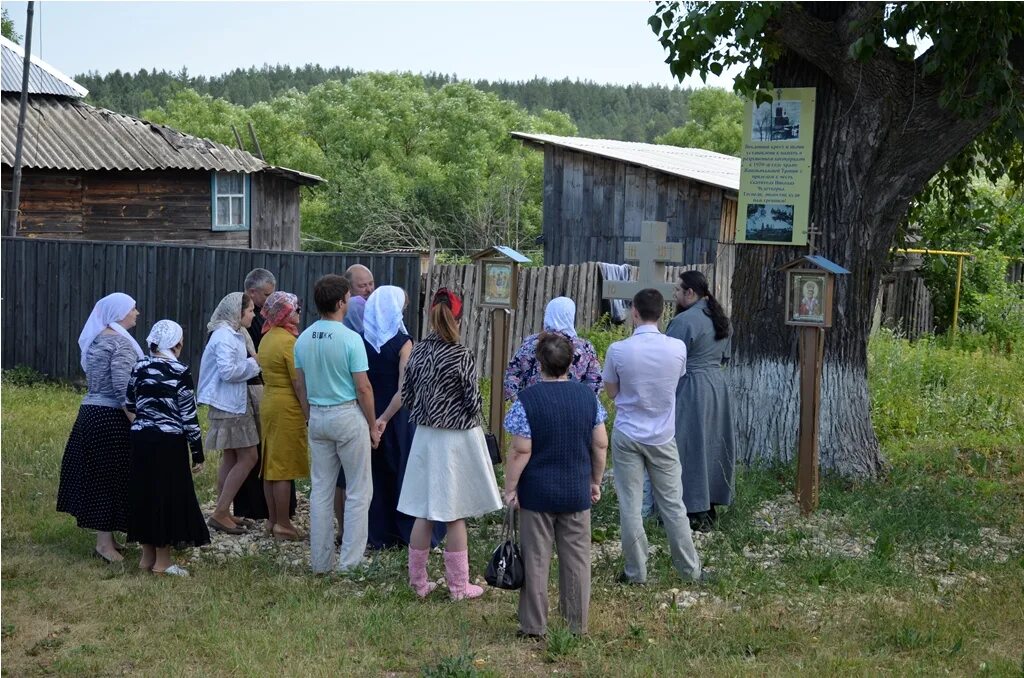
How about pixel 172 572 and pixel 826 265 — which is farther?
pixel 826 265

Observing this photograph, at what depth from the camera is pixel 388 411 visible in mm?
7305

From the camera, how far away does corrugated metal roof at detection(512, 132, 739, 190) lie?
21953 mm

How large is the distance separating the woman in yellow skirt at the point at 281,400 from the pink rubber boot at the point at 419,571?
141cm

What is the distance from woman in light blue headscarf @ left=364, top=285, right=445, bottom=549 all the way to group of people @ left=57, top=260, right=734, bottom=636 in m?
0.01

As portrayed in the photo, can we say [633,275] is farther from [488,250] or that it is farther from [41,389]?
[41,389]

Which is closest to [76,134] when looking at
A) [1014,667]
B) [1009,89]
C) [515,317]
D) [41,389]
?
[41,389]

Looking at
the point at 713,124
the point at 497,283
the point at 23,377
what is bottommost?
the point at 23,377

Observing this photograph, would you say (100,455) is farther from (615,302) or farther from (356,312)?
(615,302)

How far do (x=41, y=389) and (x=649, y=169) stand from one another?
12.4m

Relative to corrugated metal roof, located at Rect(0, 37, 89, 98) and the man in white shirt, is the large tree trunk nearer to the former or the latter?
the man in white shirt

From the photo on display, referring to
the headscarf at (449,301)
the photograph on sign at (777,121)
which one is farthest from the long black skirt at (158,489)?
the photograph on sign at (777,121)

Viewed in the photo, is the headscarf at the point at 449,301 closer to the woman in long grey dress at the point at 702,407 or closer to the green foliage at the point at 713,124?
the woman in long grey dress at the point at 702,407

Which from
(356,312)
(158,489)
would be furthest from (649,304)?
(158,489)

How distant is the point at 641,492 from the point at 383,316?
1991 millimetres
